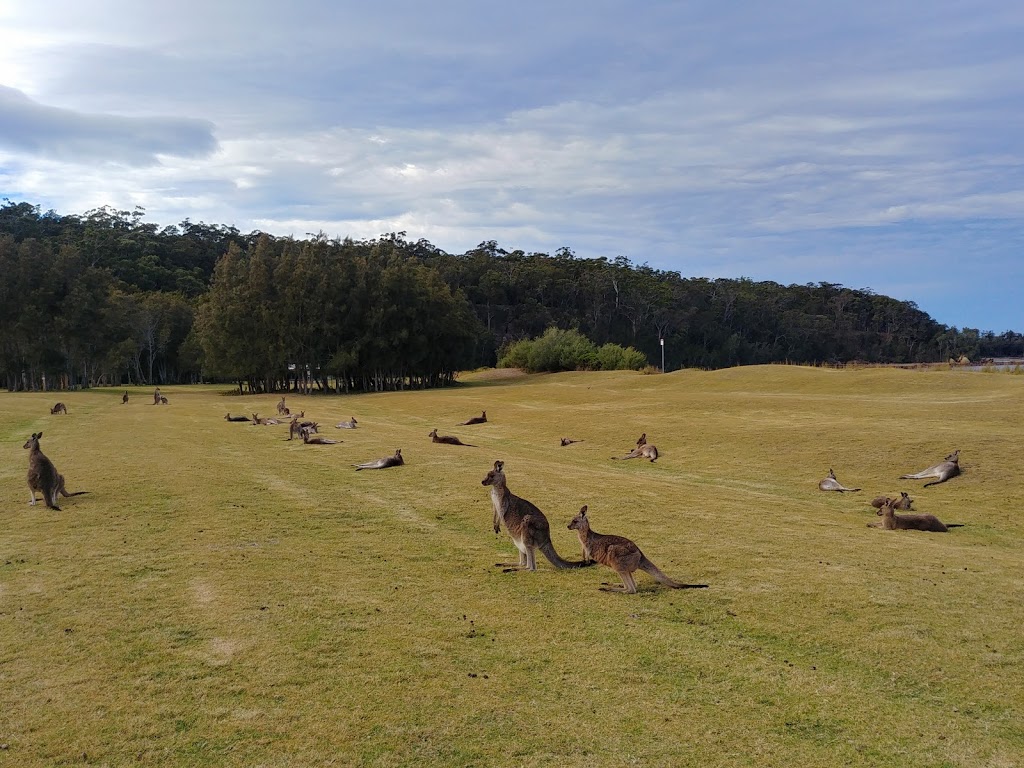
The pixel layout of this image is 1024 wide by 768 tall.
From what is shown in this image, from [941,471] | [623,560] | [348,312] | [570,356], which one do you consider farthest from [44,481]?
[570,356]

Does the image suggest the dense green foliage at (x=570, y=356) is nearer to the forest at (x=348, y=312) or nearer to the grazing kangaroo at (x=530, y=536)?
the forest at (x=348, y=312)

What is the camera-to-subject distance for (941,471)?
1781 cm

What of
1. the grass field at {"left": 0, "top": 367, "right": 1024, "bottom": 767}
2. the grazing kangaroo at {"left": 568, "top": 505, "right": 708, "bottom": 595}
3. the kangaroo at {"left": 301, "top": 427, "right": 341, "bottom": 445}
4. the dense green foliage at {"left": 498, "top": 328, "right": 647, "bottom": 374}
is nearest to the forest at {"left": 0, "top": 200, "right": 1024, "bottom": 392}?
the dense green foliage at {"left": 498, "top": 328, "right": 647, "bottom": 374}

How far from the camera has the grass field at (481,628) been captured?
529 cm

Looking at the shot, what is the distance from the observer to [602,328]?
4621 inches

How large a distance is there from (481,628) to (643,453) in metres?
16.5

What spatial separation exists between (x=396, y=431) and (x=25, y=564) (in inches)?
845

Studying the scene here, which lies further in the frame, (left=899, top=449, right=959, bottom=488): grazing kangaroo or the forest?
the forest

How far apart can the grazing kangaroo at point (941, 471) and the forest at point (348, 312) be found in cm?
4928

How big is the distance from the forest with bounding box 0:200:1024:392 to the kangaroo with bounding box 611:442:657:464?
42.1m

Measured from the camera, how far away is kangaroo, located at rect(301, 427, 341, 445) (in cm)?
2359

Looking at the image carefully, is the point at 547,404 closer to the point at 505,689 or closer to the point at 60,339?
the point at 505,689

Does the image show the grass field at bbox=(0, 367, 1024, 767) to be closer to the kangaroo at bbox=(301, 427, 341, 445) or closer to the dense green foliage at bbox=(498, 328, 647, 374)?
the kangaroo at bbox=(301, 427, 341, 445)

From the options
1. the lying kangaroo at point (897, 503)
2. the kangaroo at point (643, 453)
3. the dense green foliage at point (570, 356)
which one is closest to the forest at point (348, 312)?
the dense green foliage at point (570, 356)
